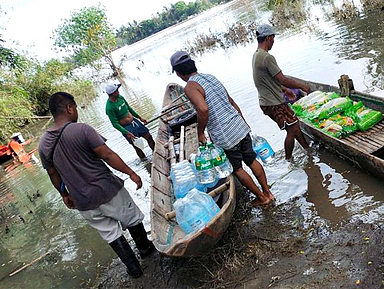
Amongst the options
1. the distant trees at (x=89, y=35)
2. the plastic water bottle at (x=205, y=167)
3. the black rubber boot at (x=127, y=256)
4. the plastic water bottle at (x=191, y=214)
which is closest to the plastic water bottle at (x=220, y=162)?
the plastic water bottle at (x=205, y=167)

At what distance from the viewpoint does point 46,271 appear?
15.8ft

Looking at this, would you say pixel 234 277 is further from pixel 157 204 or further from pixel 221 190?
pixel 157 204

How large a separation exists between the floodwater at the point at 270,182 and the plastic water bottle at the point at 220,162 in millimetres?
643

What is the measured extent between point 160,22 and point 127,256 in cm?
8406

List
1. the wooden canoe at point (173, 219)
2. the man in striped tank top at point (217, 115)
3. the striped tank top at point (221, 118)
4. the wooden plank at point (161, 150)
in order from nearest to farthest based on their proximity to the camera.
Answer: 1. the wooden canoe at point (173, 219)
2. the man in striped tank top at point (217, 115)
3. the striped tank top at point (221, 118)
4. the wooden plank at point (161, 150)

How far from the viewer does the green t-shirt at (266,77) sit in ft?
14.3

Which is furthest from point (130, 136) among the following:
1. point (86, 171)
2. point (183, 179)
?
point (86, 171)

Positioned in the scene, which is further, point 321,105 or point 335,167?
point 321,105

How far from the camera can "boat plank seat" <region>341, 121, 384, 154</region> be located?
4.05 metres

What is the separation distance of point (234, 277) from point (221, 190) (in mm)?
986

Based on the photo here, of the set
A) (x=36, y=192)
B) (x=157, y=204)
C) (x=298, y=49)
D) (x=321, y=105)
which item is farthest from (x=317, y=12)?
(x=157, y=204)

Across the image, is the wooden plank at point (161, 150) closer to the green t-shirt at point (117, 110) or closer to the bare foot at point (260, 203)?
the green t-shirt at point (117, 110)

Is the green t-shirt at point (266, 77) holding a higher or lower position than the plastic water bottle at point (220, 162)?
higher

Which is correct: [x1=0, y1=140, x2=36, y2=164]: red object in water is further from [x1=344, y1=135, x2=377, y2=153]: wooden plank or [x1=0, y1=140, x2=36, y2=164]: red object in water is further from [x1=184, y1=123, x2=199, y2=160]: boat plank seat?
[x1=344, y1=135, x2=377, y2=153]: wooden plank
